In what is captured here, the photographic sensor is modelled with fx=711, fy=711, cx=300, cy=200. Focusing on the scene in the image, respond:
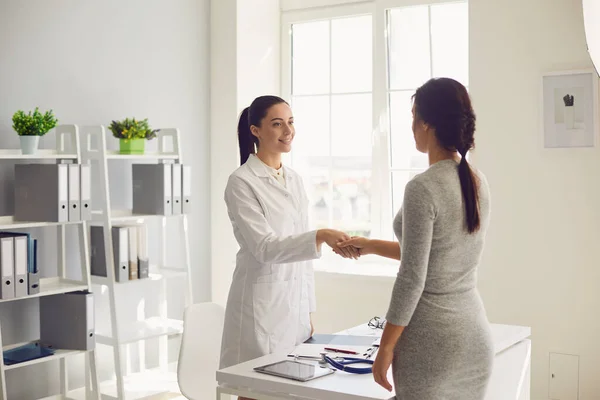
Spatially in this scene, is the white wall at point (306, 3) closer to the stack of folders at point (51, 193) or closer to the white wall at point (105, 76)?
the white wall at point (105, 76)

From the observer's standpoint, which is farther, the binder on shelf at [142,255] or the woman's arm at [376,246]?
the binder on shelf at [142,255]

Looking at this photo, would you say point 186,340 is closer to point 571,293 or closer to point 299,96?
point 571,293

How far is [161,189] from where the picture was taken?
153 inches

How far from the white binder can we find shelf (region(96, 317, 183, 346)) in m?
0.62

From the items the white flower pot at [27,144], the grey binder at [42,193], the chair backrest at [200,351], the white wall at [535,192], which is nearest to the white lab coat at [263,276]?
the chair backrest at [200,351]

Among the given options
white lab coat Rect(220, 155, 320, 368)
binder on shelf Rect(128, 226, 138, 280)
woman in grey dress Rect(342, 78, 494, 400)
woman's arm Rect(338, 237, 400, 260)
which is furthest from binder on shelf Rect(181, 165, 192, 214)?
woman in grey dress Rect(342, 78, 494, 400)

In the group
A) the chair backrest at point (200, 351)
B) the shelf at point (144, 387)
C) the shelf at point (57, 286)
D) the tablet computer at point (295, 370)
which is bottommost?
the shelf at point (144, 387)

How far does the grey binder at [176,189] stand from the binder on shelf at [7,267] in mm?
1022

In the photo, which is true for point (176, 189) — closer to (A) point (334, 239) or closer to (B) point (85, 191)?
(B) point (85, 191)

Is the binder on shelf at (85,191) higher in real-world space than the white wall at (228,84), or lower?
lower

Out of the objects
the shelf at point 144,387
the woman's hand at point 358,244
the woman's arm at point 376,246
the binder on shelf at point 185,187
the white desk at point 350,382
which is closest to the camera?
the white desk at point 350,382

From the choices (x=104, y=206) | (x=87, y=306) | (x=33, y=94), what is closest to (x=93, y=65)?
(x=33, y=94)

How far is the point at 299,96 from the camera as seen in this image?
4.93m

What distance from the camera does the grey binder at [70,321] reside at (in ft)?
11.1
